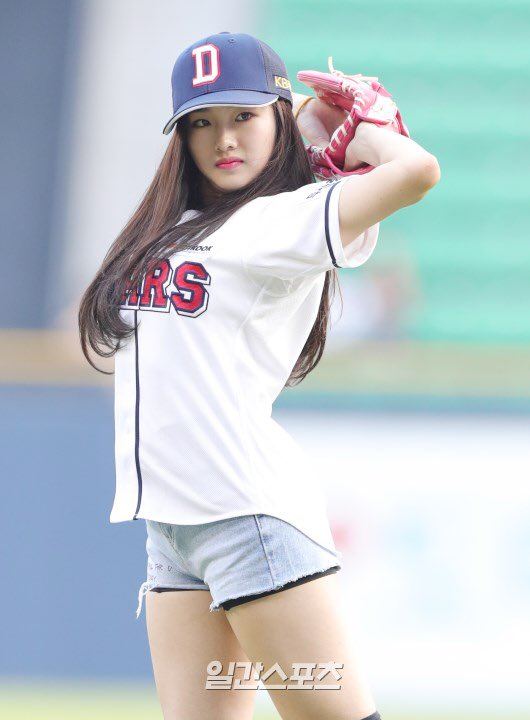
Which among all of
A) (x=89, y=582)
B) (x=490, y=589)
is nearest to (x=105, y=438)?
(x=89, y=582)

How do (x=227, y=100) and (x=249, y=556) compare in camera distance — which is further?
(x=227, y=100)

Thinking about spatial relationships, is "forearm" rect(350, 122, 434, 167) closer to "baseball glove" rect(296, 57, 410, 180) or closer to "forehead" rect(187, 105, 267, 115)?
"baseball glove" rect(296, 57, 410, 180)

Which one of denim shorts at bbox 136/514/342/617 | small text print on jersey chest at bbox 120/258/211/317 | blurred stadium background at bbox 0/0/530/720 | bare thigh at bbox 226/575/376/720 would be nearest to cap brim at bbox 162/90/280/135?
small text print on jersey chest at bbox 120/258/211/317

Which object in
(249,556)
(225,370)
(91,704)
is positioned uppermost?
(225,370)

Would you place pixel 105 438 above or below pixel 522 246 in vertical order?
below

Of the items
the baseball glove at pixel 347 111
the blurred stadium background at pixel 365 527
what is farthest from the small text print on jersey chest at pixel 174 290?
the blurred stadium background at pixel 365 527

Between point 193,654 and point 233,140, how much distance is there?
0.90 metres

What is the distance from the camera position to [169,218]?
203cm

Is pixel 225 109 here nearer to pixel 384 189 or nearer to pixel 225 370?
pixel 384 189

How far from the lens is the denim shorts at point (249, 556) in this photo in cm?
180

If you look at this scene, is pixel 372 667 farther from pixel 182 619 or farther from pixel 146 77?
pixel 146 77

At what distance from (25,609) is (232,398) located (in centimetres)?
275

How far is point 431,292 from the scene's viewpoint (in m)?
7.02

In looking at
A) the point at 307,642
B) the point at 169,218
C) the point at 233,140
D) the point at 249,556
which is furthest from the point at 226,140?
the point at 307,642
